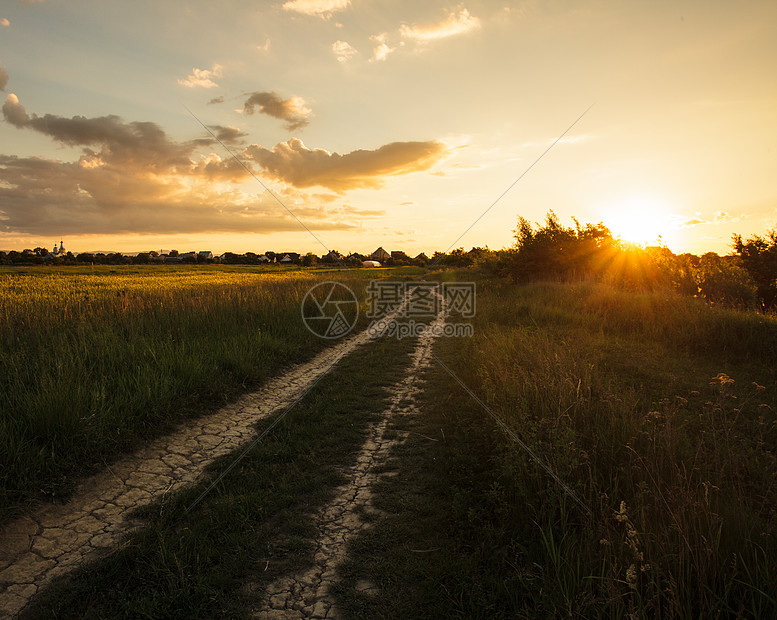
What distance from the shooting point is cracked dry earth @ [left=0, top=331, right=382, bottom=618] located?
123 inches

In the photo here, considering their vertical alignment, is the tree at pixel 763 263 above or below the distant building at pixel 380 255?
below

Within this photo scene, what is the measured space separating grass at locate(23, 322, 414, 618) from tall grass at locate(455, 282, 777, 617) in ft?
6.78

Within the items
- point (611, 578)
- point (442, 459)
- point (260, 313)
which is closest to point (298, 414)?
point (442, 459)

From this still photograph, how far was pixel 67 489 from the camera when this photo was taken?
4188mm

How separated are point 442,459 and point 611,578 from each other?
2.60 m

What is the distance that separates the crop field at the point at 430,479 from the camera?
2727 mm

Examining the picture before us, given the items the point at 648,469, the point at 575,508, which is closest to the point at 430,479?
the point at 575,508

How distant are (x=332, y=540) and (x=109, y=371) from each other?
543cm

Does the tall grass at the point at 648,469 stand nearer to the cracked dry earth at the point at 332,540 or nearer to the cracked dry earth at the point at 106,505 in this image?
the cracked dry earth at the point at 332,540

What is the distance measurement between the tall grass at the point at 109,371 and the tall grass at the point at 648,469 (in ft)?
16.3

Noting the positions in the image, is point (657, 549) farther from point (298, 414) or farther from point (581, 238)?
point (581, 238)

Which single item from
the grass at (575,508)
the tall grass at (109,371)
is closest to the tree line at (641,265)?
the grass at (575,508)

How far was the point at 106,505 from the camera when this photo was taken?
13.2 feet

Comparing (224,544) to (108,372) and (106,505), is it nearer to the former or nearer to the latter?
(106,505)
